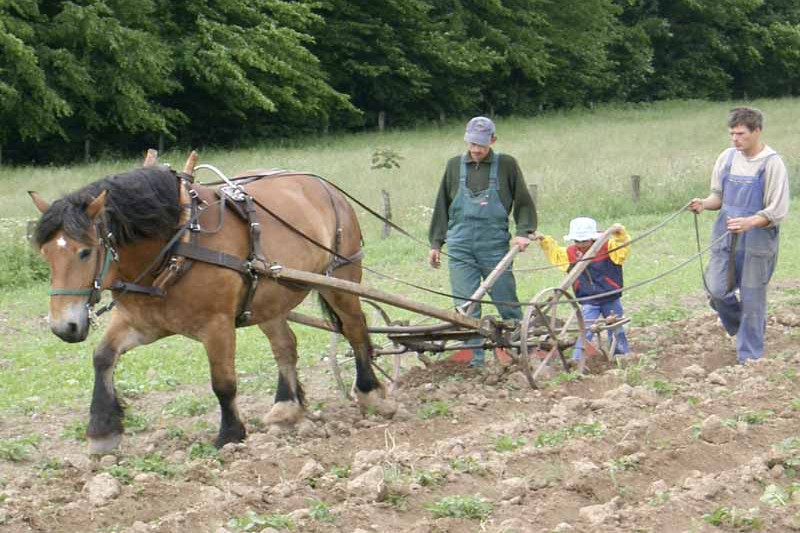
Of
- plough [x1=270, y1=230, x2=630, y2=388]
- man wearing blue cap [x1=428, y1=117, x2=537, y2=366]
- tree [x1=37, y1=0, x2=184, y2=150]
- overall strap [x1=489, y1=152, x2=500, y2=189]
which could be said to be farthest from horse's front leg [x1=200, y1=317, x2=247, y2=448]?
tree [x1=37, y1=0, x2=184, y2=150]

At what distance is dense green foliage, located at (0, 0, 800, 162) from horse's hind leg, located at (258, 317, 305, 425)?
22.5 m

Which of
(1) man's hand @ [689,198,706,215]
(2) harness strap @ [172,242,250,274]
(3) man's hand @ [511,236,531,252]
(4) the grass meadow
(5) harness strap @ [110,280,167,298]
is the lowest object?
(4) the grass meadow

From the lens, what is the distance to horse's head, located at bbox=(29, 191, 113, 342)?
6.15 m

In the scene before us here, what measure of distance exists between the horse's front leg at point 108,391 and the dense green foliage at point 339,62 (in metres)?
23.2

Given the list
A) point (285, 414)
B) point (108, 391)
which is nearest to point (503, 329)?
point (285, 414)

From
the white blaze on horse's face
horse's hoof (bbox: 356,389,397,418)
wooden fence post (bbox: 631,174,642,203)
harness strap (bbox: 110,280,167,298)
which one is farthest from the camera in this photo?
wooden fence post (bbox: 631,174,642,203)

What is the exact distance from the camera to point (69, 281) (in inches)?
244

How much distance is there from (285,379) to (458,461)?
202cm

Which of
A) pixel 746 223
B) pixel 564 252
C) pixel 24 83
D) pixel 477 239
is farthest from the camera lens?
pixel 24 83

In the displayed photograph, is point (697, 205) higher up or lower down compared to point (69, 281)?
higher up

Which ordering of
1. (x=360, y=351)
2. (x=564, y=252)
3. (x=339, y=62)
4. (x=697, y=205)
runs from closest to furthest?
(x=360, y=351), (x=697, y=205), (x=564, y=252), (x=339, y=62)

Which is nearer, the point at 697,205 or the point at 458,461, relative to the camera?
the point at 458,461

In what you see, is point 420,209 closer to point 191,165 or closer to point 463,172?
point 463,172

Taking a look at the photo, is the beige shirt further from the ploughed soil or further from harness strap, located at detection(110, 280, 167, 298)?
harness strap, located at detection(110, 280, 167, 298)
